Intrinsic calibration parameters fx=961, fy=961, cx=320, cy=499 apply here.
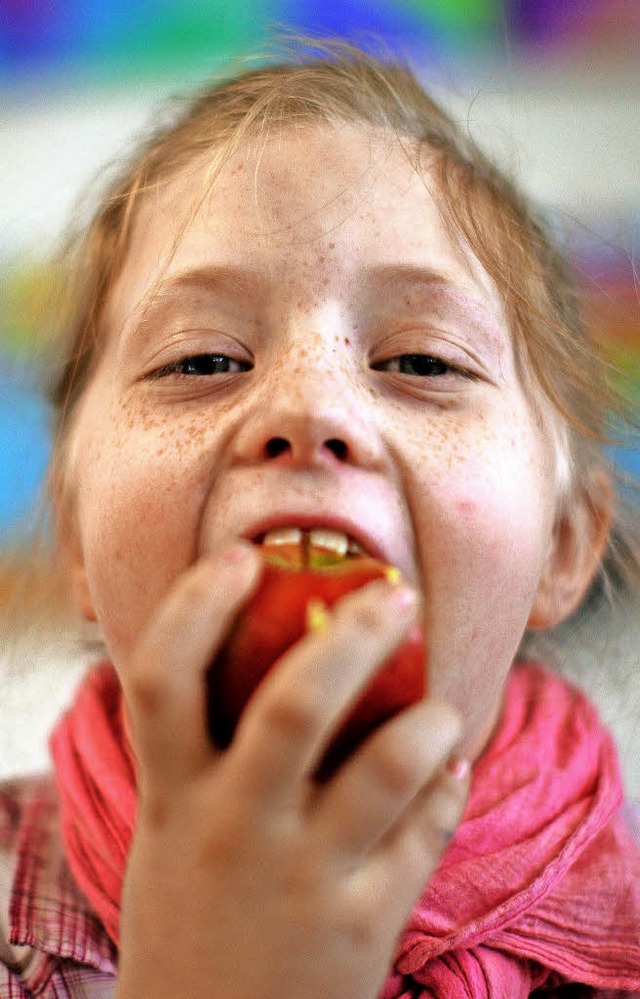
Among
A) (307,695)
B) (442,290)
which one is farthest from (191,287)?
(307,695)

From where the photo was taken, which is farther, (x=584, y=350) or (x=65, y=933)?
(x=584, y=350)

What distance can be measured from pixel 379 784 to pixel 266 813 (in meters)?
0.07

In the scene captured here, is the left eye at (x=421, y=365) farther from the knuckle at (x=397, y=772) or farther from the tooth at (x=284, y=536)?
the knuckle at (x=397, y=772)

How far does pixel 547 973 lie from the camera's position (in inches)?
38.0

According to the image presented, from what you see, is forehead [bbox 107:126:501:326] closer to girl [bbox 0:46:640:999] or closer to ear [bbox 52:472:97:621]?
girl [bbox 0:46:640:999]

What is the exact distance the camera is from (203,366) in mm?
887

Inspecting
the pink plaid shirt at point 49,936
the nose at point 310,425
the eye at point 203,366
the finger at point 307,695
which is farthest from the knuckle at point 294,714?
the pink plaid shirt at point 49,936

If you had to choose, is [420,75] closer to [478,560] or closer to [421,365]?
[421,365]

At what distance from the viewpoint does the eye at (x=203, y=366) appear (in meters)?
→ 0.87

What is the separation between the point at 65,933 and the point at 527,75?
1171 millimetres

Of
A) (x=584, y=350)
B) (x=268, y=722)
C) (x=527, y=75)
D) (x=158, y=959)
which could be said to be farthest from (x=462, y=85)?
(x=158, y=959)

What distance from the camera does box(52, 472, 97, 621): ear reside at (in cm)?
112

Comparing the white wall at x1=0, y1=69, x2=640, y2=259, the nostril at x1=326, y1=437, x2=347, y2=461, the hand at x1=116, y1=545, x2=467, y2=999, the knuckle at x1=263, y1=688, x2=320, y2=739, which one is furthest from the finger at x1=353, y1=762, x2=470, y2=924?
the white wall at x1=0, y1=69, x2=640, y2=259

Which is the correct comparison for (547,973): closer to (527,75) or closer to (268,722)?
(268,722)
